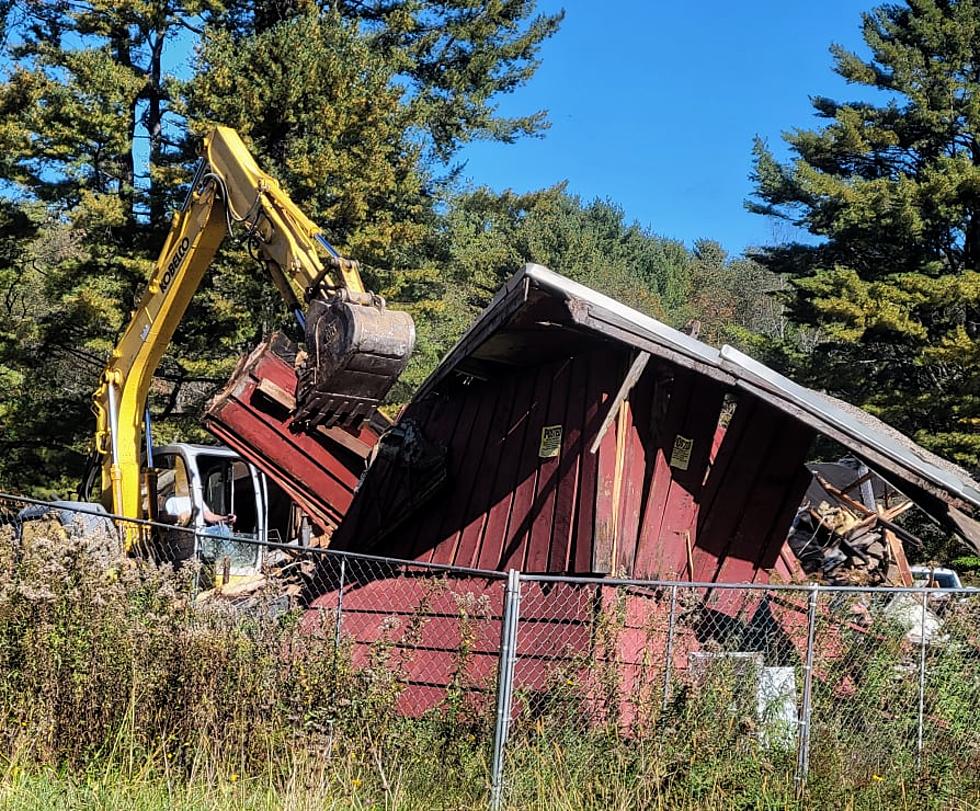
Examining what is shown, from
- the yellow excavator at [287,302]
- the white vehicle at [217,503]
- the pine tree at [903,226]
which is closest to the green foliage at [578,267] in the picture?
the pine tree at [903,226]

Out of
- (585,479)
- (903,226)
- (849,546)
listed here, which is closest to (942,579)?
(849,546)

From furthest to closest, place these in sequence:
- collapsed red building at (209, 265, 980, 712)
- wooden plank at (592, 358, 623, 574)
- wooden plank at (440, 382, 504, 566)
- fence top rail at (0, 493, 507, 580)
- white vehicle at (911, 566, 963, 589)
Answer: white vehicle at (911, 566, 963, 589) < wooden plank at (440, 382, 504, 566) < wooden plank at (592, 358, 623, 574) < collapsed red building at (209, 265, 980, 712) < fence top rail at (0, 493, 507, 580)

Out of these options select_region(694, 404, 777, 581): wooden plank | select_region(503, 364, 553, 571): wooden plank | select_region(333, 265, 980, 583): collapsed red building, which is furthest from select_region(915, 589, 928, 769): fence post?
select_region(503, 364, 553, 571): wooden plank

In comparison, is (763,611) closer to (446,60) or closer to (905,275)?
(905,275)

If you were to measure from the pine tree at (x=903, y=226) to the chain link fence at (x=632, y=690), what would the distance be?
642 inches

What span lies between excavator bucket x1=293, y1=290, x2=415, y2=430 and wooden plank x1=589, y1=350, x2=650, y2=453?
1.63 meters

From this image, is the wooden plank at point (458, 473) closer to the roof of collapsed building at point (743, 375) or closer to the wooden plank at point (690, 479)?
the roof of collapsed building at point (743, 375)

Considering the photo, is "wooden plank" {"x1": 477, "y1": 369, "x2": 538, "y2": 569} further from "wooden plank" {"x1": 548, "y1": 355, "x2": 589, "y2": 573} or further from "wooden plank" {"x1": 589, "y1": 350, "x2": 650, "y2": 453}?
"wooden plank" {"x1": 589, "y1": 350, "x2": 650, "y2": 453}

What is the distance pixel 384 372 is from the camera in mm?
7930

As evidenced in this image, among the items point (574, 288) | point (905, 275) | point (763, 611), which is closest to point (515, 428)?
point (574, 288)

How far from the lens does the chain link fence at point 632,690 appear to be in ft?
18.1

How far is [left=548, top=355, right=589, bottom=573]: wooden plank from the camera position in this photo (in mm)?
7582

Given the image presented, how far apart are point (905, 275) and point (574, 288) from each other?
18.8m

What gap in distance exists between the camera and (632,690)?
19.8ft
